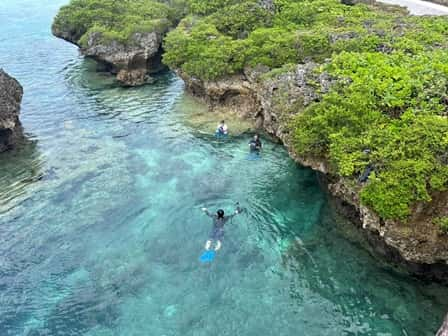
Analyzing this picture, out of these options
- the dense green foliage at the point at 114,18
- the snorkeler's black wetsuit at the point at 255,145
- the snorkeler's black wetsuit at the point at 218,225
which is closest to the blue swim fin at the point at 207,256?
the snorkeler's black wetsuit at the point at 218,225

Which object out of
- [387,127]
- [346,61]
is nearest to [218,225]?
[387,127]

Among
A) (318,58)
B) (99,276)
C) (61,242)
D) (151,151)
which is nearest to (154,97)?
(151,151)

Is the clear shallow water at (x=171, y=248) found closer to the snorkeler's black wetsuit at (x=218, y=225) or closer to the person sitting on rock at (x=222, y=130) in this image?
the snorkeler's black wetsuit at (x=218, y=225)

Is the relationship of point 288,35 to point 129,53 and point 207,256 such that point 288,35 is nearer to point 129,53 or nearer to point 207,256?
point 129,53

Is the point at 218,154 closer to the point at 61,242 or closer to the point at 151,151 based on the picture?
the point at 151,151

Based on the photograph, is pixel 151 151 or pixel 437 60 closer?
pixel 437 60

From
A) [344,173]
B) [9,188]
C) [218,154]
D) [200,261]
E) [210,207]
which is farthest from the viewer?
[218,154]

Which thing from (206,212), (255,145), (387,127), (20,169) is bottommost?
(20,169)
